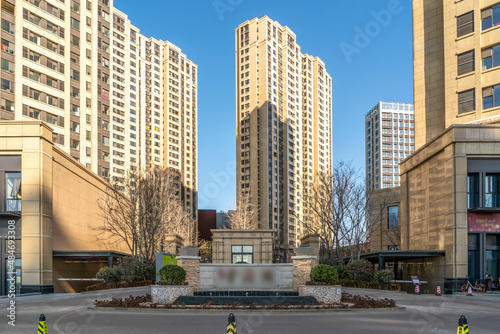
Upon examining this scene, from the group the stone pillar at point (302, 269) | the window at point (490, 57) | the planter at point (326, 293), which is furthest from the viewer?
the window at point (490, 57)

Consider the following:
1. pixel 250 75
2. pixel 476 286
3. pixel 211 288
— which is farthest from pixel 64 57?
pixel 250 75

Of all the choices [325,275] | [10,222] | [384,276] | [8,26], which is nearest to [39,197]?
[10,222]

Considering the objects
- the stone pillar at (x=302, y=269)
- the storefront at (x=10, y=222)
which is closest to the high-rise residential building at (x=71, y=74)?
the storefront at (x=10, y=222)

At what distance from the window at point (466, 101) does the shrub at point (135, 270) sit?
32595mm

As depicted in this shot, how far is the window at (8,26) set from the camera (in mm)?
53409

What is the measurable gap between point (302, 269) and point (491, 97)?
1009 inches

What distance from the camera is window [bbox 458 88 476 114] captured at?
39.8 metres

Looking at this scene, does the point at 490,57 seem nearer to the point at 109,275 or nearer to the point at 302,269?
the point at 302,269

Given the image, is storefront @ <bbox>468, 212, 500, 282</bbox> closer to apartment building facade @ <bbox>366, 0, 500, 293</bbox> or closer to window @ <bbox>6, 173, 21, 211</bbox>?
apartment building facade @ <bbox>366, 0, 500, 293</bbox>

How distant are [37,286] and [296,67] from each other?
125815mm

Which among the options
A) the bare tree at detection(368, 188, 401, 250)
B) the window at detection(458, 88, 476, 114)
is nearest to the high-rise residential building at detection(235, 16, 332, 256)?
the bare tree at detection(368, 188, 401, 250)

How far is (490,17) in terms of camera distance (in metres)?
38.8

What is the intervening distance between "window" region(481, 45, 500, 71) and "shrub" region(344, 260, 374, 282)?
2105cm

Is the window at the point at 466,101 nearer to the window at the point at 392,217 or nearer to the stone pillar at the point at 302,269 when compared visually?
the window at the point at 392,217
